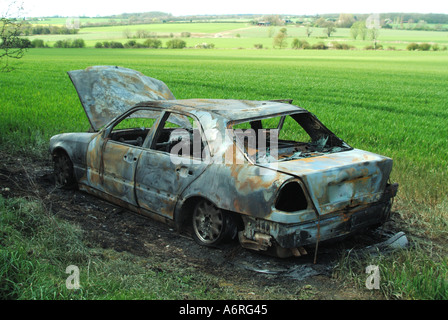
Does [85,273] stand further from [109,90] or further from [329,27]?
[329,27]

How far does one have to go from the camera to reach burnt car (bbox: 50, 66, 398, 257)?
4426 millimetres

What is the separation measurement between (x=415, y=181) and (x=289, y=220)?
360 centimetres

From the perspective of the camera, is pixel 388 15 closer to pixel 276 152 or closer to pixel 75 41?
pixel 75 41

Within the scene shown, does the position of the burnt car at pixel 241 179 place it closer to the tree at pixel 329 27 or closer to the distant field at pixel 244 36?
the distant field at pixel 244 36

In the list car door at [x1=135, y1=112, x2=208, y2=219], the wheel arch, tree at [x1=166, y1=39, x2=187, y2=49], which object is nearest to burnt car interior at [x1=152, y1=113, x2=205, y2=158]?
car door at [x1=135, y1=112, x2=208, y2=219]

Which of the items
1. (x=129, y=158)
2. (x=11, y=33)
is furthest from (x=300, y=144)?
(x=11, y=33)

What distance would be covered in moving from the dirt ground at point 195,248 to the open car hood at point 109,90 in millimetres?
1241

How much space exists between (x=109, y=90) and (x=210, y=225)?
13.2ft

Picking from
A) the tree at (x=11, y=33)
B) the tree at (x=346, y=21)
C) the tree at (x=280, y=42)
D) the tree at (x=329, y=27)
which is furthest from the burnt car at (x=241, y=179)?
the tree at (x=346, y=21)

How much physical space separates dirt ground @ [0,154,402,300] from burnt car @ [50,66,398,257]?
0.19 meters

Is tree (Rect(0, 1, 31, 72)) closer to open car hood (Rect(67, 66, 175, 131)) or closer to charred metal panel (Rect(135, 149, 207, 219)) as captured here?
open car hood (Rect(67, 66, 175, 131))

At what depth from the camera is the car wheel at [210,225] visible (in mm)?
4829

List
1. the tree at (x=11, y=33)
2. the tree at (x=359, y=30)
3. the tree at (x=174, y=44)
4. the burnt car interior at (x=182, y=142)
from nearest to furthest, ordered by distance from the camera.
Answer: the burnt car interior at (x=182, y=142) < the tree at (x=11, y=33) < the tree at (x=174, y=44) < the tree at (x=359, y=30)

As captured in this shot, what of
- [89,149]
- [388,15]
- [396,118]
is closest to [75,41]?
[396,118]
